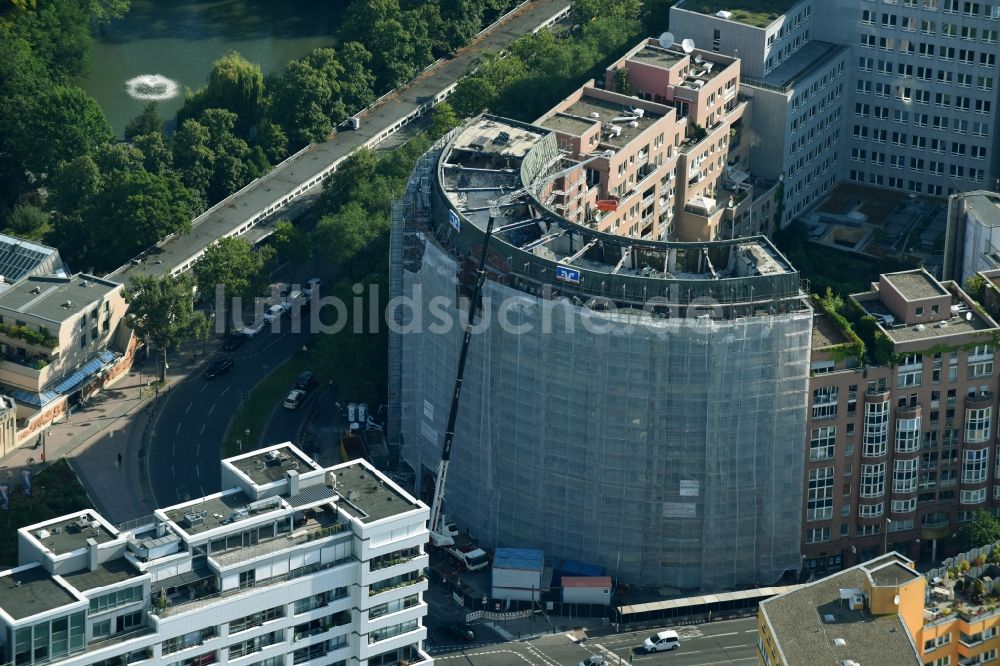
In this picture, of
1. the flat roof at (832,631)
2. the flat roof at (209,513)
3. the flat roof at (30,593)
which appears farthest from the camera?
the flat roof at (832,631)

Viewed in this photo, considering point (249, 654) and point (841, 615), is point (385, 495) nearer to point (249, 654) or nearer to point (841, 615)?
point (249, 654)

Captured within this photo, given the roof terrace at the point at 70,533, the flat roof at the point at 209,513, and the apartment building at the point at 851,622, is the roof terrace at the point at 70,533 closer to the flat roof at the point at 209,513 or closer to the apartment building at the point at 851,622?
the flat roof at the point at 209,513

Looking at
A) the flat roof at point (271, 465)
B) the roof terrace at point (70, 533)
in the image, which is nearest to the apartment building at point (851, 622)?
→ the flat roof at point (271, 465)

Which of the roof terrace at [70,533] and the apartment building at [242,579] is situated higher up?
the roof terrace at [70,533]

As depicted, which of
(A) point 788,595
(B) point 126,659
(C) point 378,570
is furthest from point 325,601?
(A) point 788,595

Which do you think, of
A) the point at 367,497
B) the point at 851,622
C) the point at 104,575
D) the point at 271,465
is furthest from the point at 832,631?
the point at 104,575

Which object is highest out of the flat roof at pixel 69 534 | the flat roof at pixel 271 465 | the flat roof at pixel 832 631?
the flat roof at pixel 69 534
